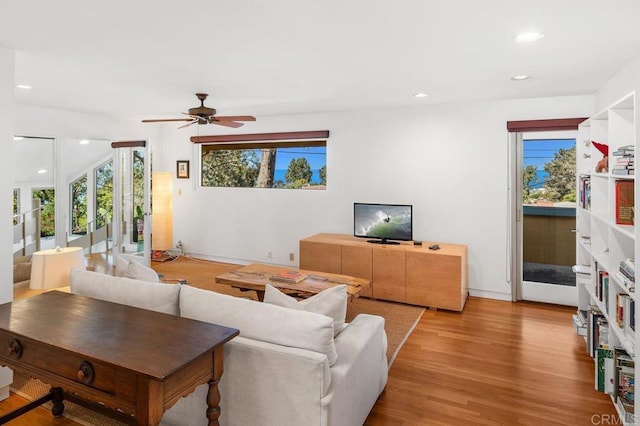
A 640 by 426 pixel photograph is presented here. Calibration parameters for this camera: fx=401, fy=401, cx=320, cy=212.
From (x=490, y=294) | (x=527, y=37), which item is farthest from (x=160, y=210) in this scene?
(x=527, y=37)

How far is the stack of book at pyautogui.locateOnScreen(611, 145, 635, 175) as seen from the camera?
2471 millimetres

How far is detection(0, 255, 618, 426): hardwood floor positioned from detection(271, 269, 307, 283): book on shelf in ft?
3.94

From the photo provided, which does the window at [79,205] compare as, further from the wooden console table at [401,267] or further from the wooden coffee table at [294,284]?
the wooden console table at [401,267]

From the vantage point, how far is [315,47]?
2.73 meters

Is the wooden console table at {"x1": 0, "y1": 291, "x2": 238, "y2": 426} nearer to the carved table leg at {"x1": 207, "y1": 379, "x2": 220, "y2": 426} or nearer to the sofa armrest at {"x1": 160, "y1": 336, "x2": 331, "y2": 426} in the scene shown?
the carved table leg at {"x1": 207, "y1": 379, "x2": 220, "y2": 426}

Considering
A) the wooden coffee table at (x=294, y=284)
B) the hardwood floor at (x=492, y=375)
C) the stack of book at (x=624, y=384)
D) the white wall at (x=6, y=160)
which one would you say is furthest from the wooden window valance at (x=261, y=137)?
the stack of book at (x=624, y=384)

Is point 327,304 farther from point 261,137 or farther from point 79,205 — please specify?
point 79,205

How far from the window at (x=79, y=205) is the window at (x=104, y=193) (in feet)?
0.64

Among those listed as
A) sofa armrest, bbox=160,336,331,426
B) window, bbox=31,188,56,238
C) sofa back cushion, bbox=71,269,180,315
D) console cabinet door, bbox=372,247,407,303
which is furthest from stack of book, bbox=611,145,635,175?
window, bbox=31,188,56,238

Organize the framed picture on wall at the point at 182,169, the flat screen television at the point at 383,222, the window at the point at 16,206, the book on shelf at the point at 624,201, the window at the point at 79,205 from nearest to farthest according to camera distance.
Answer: the book on shelf at the point at 624,201 < the flat screen television at the point at 383,222 < the window at the point at 16,206 < the window at the point at 79,205 < the framed picture on wall at the point at 182,169

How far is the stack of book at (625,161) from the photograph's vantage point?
2.47 m

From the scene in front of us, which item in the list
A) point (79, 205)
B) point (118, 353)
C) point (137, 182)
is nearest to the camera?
point (118, 353)

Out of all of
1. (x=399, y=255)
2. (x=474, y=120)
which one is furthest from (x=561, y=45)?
(x=399, y=255)

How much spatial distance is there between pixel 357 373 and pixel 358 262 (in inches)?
104
